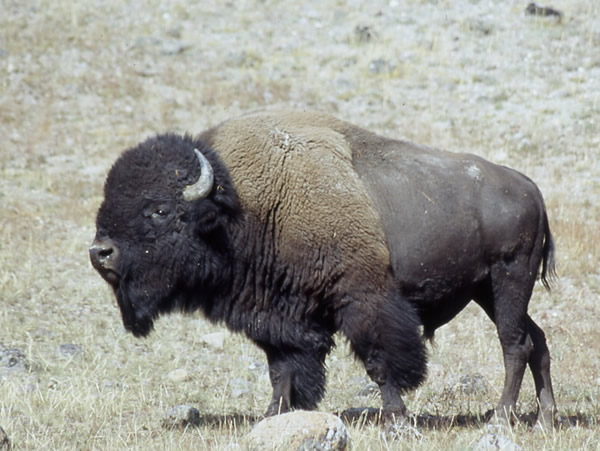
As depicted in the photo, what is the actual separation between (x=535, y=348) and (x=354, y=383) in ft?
6.00

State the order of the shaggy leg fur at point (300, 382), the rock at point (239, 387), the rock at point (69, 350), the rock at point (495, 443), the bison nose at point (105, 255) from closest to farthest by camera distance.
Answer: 1. the rock at point (495, 443)
2. the bison nose at point (105, 255)
3. the shaggy leg fur at point (300, 382)
4. the rock at point (239, 387)
5. the rock at point (69, 350)

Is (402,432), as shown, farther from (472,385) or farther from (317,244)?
(472,385)

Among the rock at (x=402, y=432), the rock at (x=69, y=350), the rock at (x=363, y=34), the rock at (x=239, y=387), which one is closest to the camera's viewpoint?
the rock at (x=402, y=432)

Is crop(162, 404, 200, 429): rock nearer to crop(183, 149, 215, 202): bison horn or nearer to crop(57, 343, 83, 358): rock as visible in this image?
crop(183, 149, 215, 202): bison horn

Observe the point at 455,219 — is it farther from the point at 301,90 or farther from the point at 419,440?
the point at 301,90

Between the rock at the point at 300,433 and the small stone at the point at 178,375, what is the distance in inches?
127

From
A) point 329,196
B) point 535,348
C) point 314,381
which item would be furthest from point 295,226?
point 535,348

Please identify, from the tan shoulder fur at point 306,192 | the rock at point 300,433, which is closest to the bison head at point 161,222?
the tan shoulder fur at point 306,192

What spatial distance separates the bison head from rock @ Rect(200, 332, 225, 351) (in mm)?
2607

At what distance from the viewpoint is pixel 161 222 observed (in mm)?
6148

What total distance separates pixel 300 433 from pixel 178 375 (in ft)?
11.6

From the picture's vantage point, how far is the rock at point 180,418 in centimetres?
611

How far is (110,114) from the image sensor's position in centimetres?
1714

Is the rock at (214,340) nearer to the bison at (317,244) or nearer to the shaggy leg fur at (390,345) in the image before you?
the bison at (317,244)
